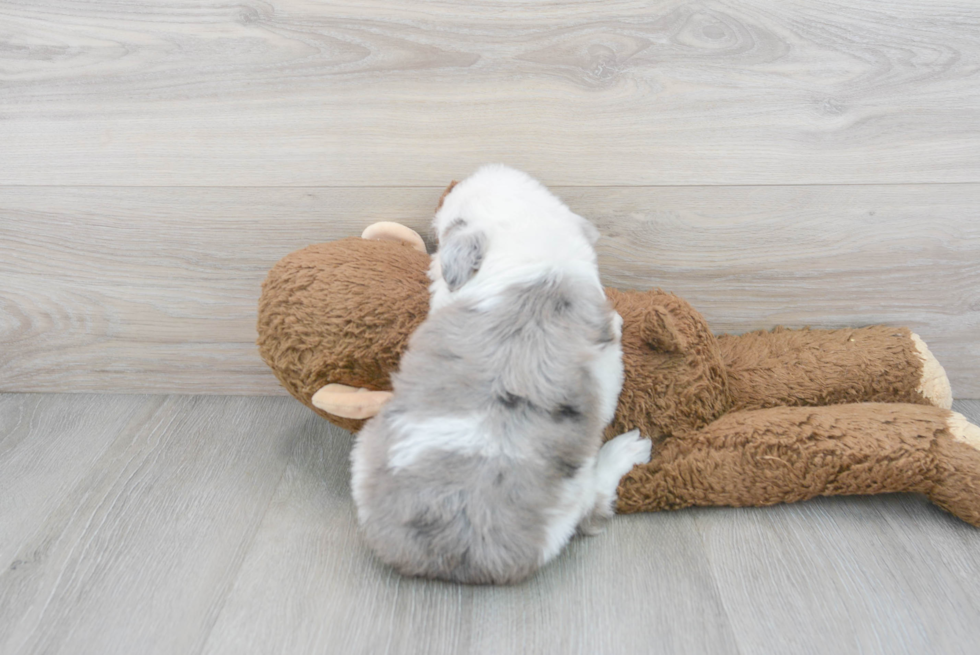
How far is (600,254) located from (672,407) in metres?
0.29

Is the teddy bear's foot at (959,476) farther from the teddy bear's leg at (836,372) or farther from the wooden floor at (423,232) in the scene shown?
the teddy bear's leg at (836,372)

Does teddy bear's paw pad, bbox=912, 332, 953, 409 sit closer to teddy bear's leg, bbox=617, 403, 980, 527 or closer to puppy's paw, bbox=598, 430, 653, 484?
teddy bear's leg, bbox=617, 403, 980, 527

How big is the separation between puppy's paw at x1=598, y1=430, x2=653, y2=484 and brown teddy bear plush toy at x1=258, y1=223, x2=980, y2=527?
0.04 feet

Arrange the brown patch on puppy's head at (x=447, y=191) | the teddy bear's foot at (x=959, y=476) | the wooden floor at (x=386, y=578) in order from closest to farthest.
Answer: the wooden floor at (x=386, y=578) < the teddy bear's foot at (x=959, y=476) < the brown patch on puppy's head at (x=447, y=191)

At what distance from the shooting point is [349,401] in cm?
95

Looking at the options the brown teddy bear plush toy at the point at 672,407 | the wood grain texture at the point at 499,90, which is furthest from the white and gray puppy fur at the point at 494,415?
the wood grain texture at the point at 499,90

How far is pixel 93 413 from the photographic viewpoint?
1232mm

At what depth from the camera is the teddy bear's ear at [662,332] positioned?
0.95 m

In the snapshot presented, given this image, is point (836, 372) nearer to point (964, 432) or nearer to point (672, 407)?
point (964, 432)

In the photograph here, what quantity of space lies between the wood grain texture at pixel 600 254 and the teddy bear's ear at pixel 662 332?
0.61ft

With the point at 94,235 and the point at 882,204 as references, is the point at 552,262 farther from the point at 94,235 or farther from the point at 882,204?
the point at 94,235

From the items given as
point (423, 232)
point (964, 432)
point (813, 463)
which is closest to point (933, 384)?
point (964, 432)

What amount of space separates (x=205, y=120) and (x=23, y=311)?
52 centimetres

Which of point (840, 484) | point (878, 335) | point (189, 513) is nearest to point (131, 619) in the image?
point (189, 513)
